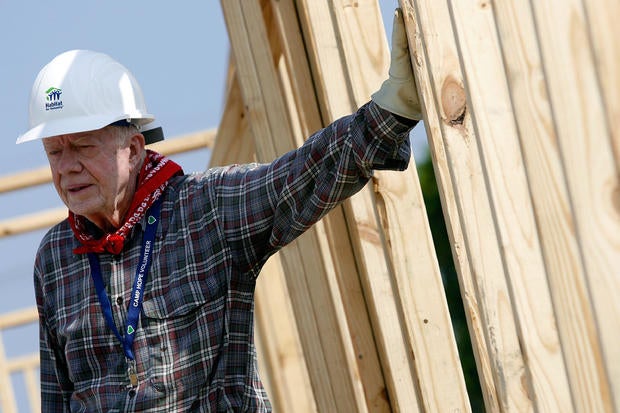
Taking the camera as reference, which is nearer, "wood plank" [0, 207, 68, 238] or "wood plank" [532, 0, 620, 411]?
"wood plank" [532, 0, 620, 411]

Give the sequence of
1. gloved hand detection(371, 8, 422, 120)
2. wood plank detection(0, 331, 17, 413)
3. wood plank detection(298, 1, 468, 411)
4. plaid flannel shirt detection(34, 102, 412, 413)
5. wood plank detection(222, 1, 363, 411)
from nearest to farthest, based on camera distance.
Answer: gloved hand detection(371, 8, 422, 120) → wood plank detection(298, 1, 468, 411) → plaid flannel shirt detection(34, 102, 412, 413) → wood plank detection(222, 1, 363, 411) → wood plank detection(0, 331, 17, 413)

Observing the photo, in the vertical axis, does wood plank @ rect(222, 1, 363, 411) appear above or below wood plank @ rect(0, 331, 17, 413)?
above

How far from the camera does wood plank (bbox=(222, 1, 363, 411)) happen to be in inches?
143

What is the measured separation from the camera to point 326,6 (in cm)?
307

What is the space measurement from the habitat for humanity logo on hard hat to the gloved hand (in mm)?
1190

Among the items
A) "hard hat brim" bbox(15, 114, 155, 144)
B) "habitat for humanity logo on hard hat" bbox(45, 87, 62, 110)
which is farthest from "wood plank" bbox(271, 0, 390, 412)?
"habitat for humanity logo on hard hat" bbox(45, 87, 62, 110)

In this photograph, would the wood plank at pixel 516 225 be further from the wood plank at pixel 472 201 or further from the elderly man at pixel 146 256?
the elderly man at pixel 146 256

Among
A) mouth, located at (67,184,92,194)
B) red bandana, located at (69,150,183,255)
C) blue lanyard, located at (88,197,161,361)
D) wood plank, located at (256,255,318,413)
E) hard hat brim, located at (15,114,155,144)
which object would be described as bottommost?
wood plank, located at (256,255,318,413)

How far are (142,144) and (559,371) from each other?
6.08 ft

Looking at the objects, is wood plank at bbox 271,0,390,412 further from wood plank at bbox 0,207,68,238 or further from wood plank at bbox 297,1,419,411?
wood plank at bbox 0,207,68,238

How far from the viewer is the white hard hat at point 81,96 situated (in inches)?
125

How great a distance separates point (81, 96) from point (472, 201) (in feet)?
5.33

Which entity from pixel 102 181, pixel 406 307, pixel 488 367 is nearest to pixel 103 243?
pixel 102 181

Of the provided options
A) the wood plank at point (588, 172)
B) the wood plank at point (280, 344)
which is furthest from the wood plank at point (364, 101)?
the wood plank at point (280, 344)
